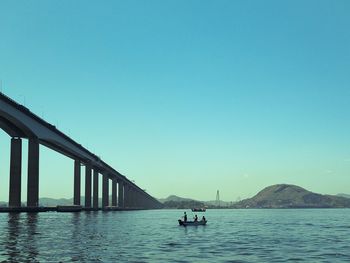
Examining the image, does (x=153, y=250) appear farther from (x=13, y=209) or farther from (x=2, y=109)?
(x=13, y=209)

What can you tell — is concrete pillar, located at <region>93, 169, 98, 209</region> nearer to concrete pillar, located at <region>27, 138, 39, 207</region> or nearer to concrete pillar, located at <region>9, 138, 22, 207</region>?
concrete pillar, located at <region>27, 138, 39, 207</region>

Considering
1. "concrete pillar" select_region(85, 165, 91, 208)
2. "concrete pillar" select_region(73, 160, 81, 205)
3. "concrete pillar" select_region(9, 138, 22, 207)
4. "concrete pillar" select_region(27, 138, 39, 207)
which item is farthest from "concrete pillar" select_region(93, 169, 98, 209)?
"concrete pillar" select_region(9, 138, 22, 207)

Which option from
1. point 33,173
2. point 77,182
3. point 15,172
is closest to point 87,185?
point 77,182

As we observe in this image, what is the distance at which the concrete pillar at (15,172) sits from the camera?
109m

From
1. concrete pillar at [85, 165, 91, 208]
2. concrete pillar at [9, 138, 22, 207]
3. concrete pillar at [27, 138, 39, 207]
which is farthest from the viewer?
concrete pillar at [85, 165, 91, 208]

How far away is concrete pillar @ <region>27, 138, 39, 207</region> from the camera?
111 metres

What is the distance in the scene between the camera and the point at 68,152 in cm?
14475

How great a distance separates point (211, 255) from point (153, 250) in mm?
5739

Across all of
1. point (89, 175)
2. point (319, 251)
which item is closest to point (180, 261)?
point (319, 251)

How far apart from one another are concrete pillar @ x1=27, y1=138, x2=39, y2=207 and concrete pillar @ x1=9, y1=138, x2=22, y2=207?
2.52 metres

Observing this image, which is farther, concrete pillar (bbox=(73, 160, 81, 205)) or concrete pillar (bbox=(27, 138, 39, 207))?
concrete pillar (bbox=(73, 160, 81, 205))

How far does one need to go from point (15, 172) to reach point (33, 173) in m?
4.64

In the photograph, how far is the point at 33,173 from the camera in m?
113

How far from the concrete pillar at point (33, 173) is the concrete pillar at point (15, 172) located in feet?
8.25
